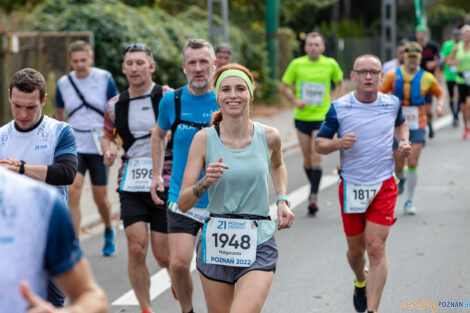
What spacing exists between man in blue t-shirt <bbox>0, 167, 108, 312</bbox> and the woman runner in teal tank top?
1894 mm

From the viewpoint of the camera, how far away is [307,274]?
755 centimetres

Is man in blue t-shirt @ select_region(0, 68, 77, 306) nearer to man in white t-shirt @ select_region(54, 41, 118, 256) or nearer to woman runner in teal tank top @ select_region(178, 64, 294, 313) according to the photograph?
woman runner in teal tank top @ select_region(178, 64, 294, 313)

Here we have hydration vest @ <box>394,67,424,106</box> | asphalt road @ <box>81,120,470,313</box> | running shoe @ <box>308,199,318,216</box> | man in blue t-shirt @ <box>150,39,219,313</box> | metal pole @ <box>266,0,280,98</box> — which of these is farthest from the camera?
metal pole @ <box>266,0,280,98</box>

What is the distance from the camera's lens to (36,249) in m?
2.58

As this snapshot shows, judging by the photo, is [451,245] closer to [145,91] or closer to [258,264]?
[145,91]

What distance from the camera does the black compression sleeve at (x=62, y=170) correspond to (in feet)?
15.4

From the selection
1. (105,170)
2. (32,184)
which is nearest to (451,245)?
(105,170)

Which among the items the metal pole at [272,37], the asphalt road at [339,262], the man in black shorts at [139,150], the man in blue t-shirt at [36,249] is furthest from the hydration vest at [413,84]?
the metal pole at [272,37]

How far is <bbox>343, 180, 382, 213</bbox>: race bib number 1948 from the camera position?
20.2 feet

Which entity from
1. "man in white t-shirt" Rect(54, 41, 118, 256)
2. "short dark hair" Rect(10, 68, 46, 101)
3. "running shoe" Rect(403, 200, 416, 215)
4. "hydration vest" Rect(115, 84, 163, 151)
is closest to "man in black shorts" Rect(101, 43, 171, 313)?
"hydration vest" Rect(115, 84, 163, 151)

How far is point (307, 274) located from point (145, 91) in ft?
7.38

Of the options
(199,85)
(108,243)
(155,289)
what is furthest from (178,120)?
(108,243)

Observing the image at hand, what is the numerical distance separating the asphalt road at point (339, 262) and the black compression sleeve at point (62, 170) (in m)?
2.15

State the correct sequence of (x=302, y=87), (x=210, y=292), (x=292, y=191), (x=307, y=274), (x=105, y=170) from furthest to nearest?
(x=292, y=191), (x=302, y=87), (x=105, y=170), (x=307, y=274), (x=210, y=292)
